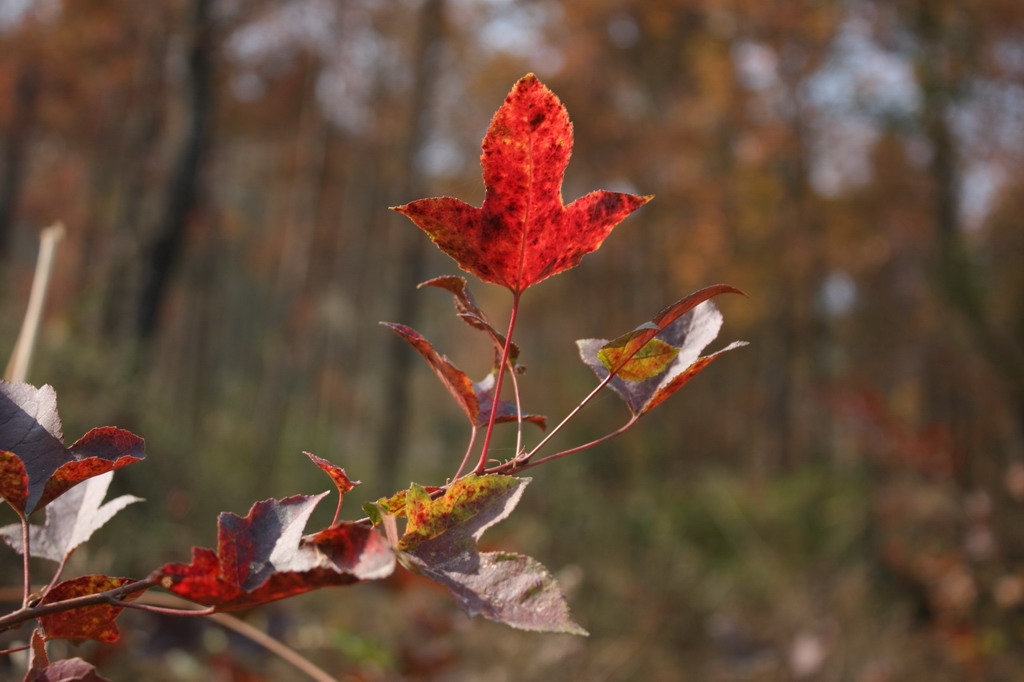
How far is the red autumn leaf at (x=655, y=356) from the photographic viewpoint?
0.37 meters

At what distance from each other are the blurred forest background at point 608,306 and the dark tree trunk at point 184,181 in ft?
0.06

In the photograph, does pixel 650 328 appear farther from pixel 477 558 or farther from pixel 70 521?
pixel 70 521

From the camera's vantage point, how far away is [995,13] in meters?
7.66

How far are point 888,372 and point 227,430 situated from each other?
16.3 meters

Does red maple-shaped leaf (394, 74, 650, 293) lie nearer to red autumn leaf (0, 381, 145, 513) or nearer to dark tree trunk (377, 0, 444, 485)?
red autumn leaf (0, 381, 145, 513)

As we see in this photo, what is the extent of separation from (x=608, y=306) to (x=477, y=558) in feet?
45.1

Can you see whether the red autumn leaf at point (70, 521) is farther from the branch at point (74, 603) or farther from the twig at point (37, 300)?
the twig at point (37, 300)

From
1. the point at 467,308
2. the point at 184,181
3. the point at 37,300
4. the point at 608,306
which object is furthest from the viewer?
the point at 608,306

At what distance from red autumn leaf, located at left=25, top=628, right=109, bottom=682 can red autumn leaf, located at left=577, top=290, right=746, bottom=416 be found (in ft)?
0.85

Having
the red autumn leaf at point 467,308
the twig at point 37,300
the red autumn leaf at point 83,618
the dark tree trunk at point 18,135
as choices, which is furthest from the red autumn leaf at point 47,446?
the dark tree trunk at point 18,135

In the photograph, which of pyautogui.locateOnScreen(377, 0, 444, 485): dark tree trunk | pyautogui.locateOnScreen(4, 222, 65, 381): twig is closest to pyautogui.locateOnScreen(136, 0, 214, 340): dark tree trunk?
pyautogui.locateOnScreen(377, 0, 444, 485): dark tree trunk

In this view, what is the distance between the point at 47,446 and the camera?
357 mm

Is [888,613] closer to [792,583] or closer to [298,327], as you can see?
[792,583]

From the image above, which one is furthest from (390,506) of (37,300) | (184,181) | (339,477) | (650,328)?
(184,181)
